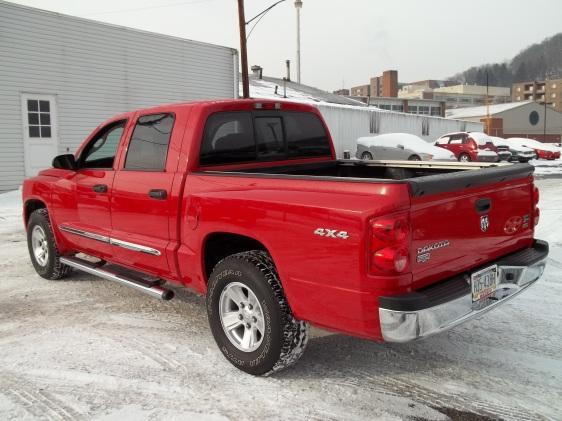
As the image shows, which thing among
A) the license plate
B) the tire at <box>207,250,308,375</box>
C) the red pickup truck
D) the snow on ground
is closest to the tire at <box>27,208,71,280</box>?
the red pickup truck

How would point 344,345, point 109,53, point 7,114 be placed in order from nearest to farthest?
point 344,345 → point 7,114 → point 109,53

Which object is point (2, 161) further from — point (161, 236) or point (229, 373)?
point (229, 373)

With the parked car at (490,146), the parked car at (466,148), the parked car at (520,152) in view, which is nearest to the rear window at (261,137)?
the parked car at (466,148)

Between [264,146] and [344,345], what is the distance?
1.80 meters

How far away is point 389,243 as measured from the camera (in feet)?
8.73

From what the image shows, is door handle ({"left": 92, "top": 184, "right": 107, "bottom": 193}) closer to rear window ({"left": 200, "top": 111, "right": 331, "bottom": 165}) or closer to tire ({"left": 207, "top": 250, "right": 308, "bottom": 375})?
rear window ({"left": 200, "top": 111, "right": 331, "bottom": 165})

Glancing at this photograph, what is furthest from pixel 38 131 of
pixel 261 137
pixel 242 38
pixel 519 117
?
pixel 519 117

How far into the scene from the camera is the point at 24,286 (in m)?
5.64

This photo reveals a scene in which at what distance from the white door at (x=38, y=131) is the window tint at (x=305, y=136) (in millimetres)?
12503

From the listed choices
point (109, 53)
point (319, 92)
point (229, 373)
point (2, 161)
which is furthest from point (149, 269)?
point (319, 92)

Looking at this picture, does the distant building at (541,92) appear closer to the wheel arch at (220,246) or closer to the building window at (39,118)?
Result: the building window at (39,118)

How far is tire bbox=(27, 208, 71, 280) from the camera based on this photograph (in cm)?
567

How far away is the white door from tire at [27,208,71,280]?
10.0 metres

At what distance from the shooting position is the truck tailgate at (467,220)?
2791 mm
